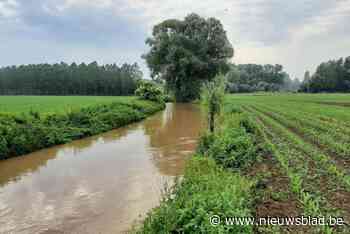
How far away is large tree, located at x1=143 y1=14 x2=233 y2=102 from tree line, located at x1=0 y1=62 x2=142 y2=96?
100ft

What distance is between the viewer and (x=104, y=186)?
709 centimetres

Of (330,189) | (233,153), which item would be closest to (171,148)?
(233,153)

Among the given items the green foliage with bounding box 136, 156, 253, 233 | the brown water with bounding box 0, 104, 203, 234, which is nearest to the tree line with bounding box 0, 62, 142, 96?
the brown water with bounding box 0, 104, 203, 234

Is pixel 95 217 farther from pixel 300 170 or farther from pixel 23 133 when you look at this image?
pixel 23 133

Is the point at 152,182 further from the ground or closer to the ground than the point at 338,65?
closer to the ground

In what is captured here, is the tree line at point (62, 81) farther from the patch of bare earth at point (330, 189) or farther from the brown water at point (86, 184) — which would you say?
the patch of bare earth at point (330, 189)

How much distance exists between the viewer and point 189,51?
121 ft

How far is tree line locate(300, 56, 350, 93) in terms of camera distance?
2795 inches

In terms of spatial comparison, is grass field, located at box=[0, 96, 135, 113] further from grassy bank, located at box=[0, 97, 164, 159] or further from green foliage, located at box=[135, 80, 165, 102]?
green foliage, located at box=[135, 80, 165, 102]

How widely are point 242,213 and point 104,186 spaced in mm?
4220

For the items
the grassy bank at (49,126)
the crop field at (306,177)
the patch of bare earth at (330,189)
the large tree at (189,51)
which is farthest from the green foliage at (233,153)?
the large tree at (189,51)

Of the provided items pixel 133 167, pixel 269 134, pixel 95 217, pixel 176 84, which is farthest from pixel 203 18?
pixel 95 217

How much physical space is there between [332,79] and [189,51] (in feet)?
161

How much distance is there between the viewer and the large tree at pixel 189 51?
36969 millimetres
